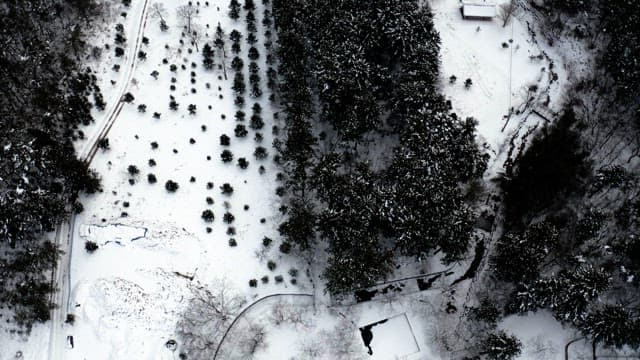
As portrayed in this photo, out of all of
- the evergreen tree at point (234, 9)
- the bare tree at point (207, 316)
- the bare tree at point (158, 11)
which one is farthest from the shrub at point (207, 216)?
the bare tree at point (158, 11)

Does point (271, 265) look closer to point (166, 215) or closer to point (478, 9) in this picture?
point (166, 215)

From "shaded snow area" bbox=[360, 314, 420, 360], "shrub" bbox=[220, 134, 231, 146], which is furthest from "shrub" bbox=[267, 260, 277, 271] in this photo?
"shrub" bbox=[220, 134, 231, 146]

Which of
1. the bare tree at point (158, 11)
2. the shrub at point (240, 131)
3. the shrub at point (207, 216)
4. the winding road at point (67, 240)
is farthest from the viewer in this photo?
the bare tree at point (158, 11)

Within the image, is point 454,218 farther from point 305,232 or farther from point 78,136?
point 78,136

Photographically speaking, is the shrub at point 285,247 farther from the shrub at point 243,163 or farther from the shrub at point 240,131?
the shrub at point 240,131

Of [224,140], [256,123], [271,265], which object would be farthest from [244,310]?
[256,123]

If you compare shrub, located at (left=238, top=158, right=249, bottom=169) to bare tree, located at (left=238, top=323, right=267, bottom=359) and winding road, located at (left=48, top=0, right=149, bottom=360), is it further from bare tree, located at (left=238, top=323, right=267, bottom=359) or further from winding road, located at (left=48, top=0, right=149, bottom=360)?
bare tree, located at (left=238, top=323, right=267, bottom=359)
